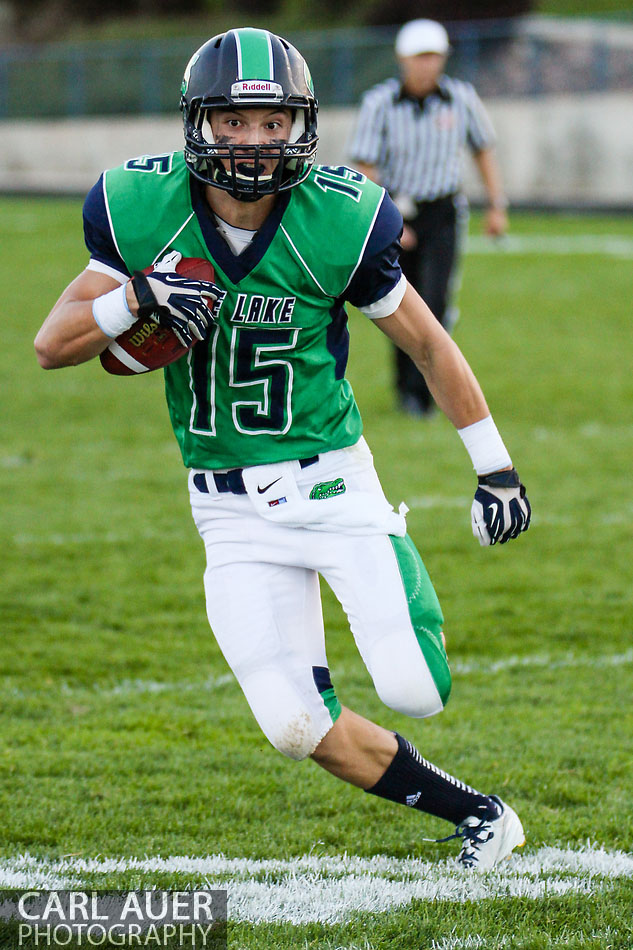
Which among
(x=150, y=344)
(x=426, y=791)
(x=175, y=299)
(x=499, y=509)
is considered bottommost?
(x=426, y=791)

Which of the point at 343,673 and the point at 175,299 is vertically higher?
the point at 175,299

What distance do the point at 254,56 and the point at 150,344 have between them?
0.68m

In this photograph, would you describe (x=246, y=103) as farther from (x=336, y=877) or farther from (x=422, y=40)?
(x=422, y=40)

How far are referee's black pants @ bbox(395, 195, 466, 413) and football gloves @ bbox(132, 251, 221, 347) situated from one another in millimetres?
5147

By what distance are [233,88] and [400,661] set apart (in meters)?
1.32

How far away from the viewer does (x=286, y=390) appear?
10.2 feet

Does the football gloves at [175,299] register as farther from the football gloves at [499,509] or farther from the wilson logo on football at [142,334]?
the football gloves at [499,509]

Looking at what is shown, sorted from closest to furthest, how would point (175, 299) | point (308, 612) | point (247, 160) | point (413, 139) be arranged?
point (175, 299) < point (247, 160) < point (308, 612) < point (413, 139)

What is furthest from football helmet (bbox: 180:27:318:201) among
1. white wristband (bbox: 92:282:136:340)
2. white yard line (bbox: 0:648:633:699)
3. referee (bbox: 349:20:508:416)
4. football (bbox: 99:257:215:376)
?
referee (bbox: 349:20:508:416)

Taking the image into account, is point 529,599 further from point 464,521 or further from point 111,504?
point 111,504

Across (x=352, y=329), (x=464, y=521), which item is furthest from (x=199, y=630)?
Result: (x=352, y=329)

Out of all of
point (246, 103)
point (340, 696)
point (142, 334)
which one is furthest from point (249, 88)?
point (340, 696)

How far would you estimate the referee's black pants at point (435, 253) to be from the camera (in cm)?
798

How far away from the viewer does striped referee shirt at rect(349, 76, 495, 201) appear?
7.92 m
